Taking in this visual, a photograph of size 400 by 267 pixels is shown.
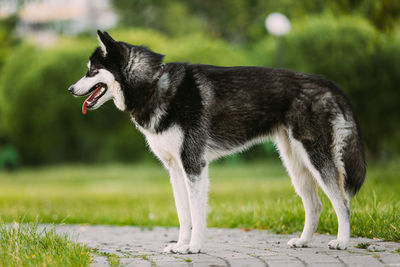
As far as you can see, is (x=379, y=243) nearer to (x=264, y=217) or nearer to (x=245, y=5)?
(x=264, y=217)

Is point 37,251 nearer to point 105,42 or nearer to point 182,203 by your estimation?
point 182,203

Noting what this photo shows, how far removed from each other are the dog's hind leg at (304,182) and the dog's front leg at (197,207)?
0.94m

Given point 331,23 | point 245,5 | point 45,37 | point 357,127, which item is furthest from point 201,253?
point 45,37

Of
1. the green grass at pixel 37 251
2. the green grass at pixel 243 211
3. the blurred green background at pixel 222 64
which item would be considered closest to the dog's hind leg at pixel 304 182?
the green grass at pixel 243 211

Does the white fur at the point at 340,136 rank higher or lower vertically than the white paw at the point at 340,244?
higher

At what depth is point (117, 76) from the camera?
4.89 meters

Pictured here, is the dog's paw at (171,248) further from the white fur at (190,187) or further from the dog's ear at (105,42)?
the dog's ear at (105,42)

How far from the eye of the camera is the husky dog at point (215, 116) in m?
4.77

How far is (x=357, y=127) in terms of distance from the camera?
197 inches

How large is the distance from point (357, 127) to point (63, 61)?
18909mm

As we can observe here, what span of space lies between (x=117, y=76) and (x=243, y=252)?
6.46ft

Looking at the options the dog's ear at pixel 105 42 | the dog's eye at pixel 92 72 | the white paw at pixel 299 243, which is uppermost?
the dog's ear at pixel 105 42

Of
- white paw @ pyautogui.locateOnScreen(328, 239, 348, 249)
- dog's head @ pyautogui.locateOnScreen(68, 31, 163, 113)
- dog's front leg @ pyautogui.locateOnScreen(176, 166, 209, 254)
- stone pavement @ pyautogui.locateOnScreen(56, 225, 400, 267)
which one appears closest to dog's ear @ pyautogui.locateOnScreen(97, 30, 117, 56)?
dog's head @ pyautogui.locateOnScreen(68, 31, 163, 113)

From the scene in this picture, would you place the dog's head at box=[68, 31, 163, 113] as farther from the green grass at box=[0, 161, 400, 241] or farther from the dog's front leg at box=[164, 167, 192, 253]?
the green grass at box=[0, 161, 400, 241]
